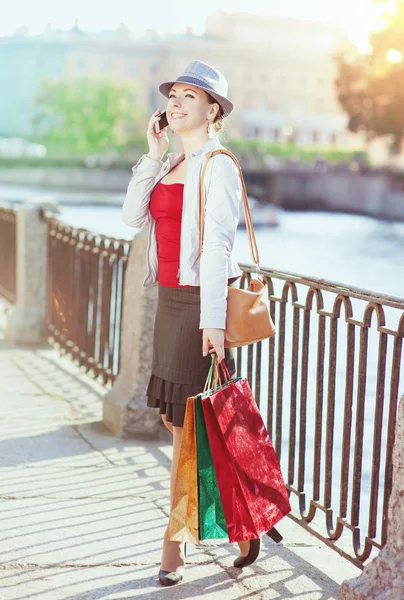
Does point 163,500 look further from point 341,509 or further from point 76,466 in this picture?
point 341,509

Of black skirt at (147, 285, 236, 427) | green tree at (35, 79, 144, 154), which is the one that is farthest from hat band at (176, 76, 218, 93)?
green tree at (35, 79, 144, 154)

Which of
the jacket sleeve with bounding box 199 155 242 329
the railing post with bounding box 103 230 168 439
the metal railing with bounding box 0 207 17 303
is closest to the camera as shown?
the jacket sleeve with bounding box 199 155 242 329

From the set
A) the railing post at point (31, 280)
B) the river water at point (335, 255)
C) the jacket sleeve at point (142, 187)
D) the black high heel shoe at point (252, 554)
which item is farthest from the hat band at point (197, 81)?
the railing post at point (31, 280)

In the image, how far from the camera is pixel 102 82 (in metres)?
86.7

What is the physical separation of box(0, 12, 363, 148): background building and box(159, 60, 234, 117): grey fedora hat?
10374cm

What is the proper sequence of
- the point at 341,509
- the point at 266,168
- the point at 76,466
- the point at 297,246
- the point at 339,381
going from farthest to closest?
the point at 266,168, the point at 297,246, the point at 339,381, the point at 76,466, the point at 341,509

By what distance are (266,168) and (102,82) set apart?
18538mm

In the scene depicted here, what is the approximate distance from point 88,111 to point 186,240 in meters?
85.4

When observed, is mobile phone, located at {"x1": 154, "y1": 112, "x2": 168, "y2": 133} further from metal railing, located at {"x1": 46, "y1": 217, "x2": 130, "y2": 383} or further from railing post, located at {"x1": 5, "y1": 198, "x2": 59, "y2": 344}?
railing post, located at {"x1": 5, "y1": 198, "x2": 59, "y2": 344}

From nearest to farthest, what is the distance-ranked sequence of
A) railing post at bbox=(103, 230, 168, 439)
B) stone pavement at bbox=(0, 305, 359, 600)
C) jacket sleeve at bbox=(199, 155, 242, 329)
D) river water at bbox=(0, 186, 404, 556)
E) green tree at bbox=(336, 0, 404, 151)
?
jacket sleeve at bbox=(199, 155, 242, 329)
stone pavement at bbox=(0, 305, 359, 600)
railing post at bbox=(103, 230, 168, 439)
river water at bbox=(0, 186, 404, 556)
green tree at bbox=(336, 0, 404, 151)

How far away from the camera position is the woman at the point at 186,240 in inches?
127

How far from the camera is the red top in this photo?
337 centimetres

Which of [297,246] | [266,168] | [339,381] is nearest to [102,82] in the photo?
[266,168]

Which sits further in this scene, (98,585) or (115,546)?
(115,546)
